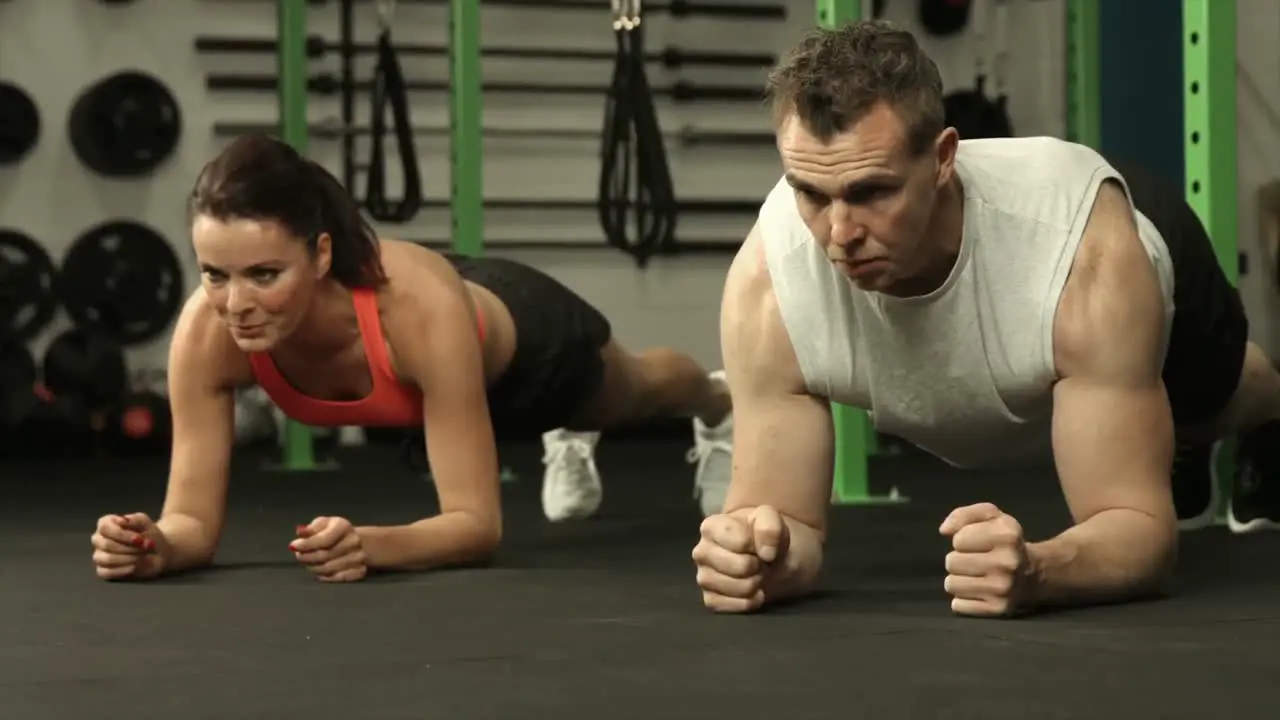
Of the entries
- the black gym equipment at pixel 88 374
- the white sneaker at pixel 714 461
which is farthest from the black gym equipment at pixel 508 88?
the white sneaker at pixel 714 461

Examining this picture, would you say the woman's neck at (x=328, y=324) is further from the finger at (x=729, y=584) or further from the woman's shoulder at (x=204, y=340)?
the finger at (x=729, y=584)

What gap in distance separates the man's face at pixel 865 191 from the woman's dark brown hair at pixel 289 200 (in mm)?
837

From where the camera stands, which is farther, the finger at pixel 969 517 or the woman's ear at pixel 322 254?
the woman's ear at pixel 322 254

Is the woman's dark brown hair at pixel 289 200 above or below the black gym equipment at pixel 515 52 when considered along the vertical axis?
below

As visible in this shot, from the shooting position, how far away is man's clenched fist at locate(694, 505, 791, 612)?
211 centimetres

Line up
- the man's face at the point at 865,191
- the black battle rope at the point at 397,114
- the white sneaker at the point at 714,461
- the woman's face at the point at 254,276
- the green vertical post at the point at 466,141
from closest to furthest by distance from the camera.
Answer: the man's face at the point at 865,191 < the woman's face at the point at 254,276 < the white sneaker at the point at 714,461 < the green vertical post at the point at 466,141 < the black battle rope at the point at 397,114

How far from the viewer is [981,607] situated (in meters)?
2.08

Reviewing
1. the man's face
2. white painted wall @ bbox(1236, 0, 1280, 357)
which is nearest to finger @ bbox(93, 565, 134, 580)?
the man's face

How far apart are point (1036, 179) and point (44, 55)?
5282 mm

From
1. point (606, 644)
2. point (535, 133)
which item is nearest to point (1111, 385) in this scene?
point (606, 644)

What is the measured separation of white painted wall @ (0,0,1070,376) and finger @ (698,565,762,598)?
4.94 meters

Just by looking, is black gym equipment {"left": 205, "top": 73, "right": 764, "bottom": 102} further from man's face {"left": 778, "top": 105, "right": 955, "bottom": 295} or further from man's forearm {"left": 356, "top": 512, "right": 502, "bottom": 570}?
man's face {"left": 778, "top": 105, "right": 955, "bottom": 295}

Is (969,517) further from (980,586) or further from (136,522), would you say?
(136,522)

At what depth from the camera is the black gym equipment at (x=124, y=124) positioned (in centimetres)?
670
